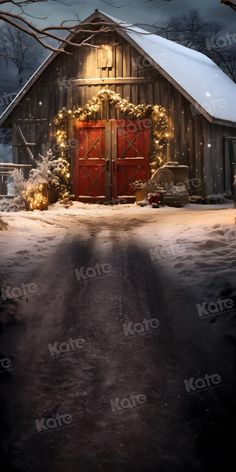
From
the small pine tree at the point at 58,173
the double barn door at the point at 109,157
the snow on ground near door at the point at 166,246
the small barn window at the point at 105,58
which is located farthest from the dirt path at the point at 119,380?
the small barn window at the point at 105,58

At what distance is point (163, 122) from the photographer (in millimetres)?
17719

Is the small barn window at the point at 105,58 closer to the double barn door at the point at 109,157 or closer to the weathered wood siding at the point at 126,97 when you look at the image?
the weathered wood siding at the point at 126,97

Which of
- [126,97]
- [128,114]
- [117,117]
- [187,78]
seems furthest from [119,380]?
[187,78]

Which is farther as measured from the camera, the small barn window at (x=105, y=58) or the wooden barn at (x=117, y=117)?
the small barn window at (x=105, y=58)

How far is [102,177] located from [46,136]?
9.16 ft

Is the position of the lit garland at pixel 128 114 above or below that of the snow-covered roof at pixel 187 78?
below

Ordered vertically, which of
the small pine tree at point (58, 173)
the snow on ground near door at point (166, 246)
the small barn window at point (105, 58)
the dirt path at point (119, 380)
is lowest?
the dirt path at point (119, 380)

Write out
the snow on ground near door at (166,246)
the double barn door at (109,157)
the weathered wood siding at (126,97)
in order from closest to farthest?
the snow on ground near door at (166,246) < the weathered wood siding at (126,97) < the double barn door at (109,157)

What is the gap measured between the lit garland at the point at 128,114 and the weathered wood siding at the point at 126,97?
0.22m

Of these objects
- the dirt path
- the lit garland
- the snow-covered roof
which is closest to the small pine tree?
the lit garland

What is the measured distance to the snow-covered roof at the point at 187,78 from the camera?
16594mm

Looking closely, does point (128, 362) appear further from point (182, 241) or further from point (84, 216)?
point (84, 216)

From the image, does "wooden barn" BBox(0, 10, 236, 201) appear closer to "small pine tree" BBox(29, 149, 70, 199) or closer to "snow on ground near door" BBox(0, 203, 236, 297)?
"small pine tree" BBox(29, 149, 70, 199)

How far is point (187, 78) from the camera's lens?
18.2 metres
